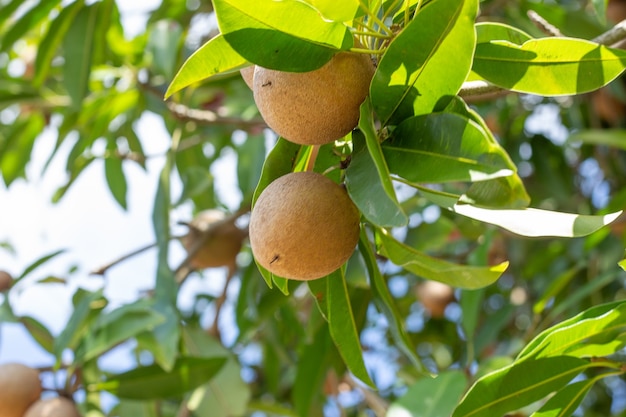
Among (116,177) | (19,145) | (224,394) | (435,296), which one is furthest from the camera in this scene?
(435,296)

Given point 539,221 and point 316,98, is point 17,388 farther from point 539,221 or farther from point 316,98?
point 539,221

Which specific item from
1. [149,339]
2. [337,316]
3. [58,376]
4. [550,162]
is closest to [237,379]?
[149,339]

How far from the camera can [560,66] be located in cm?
84

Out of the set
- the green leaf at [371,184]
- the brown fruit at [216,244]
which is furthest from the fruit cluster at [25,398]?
the green leaf at [371,184]

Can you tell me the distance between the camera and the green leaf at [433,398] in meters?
1.26

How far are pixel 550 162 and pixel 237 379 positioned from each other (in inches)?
52.1

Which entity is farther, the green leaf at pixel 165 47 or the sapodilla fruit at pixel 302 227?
the green leaf at pixel 165 47

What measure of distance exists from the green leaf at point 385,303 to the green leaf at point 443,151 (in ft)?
0.57

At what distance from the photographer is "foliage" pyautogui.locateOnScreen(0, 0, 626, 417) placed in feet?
2.53

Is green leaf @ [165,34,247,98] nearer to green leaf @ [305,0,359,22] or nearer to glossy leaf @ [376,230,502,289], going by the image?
green leaf @ [305,0,359,22]

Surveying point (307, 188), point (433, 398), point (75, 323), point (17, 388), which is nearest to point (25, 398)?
point (17, 388)

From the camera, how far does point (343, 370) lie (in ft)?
6.39

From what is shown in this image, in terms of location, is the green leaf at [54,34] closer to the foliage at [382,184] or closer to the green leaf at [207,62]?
the foliage at [382,184]

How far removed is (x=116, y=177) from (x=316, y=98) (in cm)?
170
